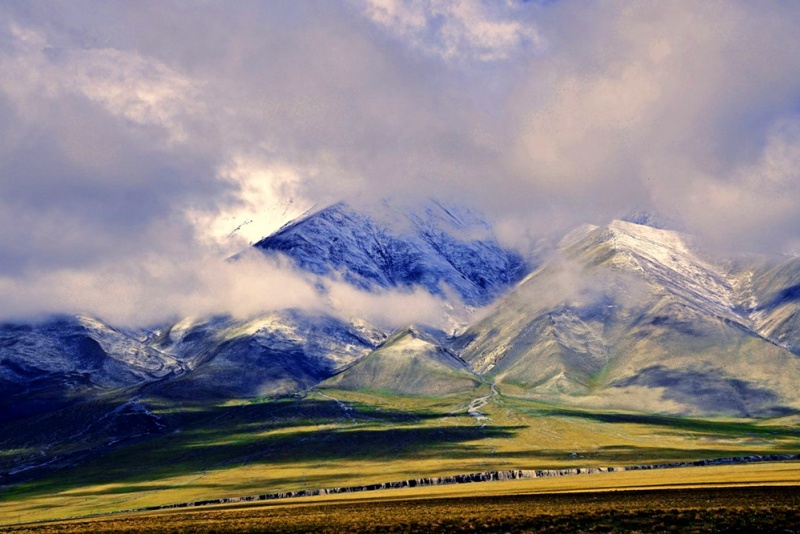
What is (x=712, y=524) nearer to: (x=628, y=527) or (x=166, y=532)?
(x=628, y=527)

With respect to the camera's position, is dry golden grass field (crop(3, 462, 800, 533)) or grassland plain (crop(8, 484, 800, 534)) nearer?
grassland plain (crop(8, 484, 800, 534))

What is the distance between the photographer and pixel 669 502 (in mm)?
85250

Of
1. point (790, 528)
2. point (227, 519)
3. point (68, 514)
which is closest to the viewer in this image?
point (790, 528)

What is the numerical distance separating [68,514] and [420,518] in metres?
138

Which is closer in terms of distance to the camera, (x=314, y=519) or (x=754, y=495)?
(x=754, y=495)

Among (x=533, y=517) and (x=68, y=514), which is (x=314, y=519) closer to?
(x=533, y=517)

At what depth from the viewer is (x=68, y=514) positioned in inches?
7598

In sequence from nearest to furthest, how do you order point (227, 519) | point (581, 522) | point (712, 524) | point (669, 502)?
point (712, 524), point (581, 522), point (669, 502), point (227, 519)

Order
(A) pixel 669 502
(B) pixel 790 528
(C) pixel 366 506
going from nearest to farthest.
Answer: (B) pixel 790 528
(A) pixel 669 502
(C) pixel 366 506

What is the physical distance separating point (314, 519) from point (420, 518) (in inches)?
614

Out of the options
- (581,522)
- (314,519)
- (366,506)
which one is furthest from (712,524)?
(366,506)

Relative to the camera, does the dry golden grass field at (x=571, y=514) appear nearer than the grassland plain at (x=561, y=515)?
No

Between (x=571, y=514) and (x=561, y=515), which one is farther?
(x=571, y=514)

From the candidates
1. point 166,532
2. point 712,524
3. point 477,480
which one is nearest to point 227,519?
point 166,532
